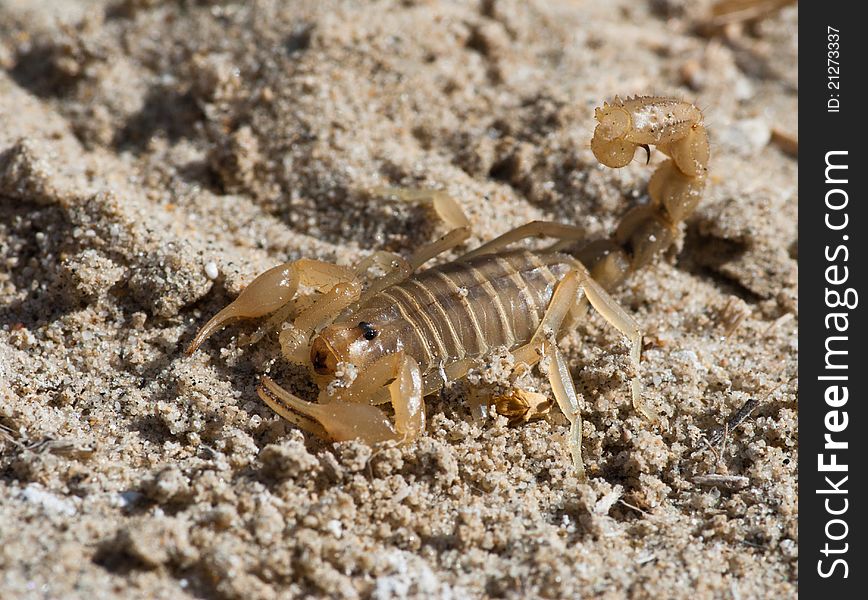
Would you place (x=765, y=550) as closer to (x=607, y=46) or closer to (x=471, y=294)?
(x=471, y=294)

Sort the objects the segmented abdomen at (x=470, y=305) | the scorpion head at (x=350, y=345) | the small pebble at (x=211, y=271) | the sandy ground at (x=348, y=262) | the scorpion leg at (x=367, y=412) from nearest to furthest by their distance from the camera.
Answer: the sandy ground at (x=348, y=262) < the scorpion leg at (x=367, y=412) < the scorpion head at (x=350, y=345) < the segmented abdomen at (x=470, y=305) < the small pebble at (x=211, y=271)

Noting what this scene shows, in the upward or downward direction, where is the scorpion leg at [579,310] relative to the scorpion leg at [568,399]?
upward

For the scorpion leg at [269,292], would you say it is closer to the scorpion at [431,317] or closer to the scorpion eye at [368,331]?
the scorpion at [431,317]

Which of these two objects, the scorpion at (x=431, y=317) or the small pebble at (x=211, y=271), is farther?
the small pebble at (x=211, y=271)

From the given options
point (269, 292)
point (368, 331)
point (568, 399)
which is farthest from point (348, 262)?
point (568, 399)

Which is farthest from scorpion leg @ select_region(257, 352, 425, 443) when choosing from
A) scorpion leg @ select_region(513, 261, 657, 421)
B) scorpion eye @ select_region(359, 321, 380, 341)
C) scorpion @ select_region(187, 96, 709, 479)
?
scorpion leg @ select_region(513, 261, 657, 421)

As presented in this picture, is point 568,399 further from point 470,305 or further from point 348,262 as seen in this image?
point 348,262

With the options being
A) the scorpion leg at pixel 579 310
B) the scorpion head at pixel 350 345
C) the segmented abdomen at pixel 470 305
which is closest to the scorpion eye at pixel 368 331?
the scorpion head at pixel 350 345

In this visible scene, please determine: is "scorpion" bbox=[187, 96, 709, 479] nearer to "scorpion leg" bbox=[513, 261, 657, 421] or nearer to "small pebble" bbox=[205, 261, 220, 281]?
"scorpion leg" bbox=[513, 261, 657, 421]
